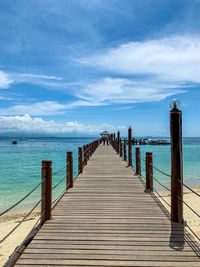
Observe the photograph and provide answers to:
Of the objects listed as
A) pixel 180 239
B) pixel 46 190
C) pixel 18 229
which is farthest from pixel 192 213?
pixel 46 190

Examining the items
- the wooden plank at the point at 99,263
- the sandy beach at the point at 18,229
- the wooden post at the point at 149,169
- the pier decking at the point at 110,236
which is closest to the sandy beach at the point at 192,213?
the sandy beach at the point at 18,229

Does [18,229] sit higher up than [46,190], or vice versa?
[46,190]

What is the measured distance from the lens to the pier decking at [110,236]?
112 inches

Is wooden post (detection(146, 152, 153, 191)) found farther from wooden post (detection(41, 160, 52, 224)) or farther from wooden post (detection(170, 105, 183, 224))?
wooden post (detection(41, 160, 52, 224))

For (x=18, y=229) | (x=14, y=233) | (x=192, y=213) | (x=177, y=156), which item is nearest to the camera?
(x=177, y=156)

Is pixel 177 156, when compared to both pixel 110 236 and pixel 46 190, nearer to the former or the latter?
pixel 110 236

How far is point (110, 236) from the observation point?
347 cm

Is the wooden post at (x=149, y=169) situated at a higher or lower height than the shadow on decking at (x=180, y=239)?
higher

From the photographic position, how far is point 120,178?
818 centimetres

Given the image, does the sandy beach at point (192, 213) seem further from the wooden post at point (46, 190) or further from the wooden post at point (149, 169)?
the wooden post at point (46, 190)

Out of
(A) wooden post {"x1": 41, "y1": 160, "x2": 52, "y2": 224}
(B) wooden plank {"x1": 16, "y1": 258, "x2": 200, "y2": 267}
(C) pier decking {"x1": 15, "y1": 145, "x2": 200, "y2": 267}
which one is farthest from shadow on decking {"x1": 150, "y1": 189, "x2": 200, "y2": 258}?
(A) wooden post {"x1": 41, "y1": 160, "x2": 52, "y2": 224}

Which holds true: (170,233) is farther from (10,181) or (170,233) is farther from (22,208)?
(10,181)

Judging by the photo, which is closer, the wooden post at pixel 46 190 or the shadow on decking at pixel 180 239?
the shadow on decking at pixel 180 239

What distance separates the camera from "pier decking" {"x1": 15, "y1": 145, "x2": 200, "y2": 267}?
284cm
